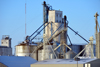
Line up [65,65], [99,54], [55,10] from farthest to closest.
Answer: [55,10]
[99,54]
[65,65]

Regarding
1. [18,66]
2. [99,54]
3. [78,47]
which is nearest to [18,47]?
[78,47]

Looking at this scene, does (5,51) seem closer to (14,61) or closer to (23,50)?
(23,50)

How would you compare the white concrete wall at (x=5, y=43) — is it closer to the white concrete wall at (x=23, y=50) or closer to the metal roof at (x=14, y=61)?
the white concrete wall at (x=23, y=50)

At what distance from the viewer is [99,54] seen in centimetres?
4212

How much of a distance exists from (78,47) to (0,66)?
34612 millimetres

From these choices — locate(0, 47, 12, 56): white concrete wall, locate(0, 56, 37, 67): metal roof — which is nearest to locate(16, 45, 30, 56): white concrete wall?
locate(0, 56, 37, 67): metal roof

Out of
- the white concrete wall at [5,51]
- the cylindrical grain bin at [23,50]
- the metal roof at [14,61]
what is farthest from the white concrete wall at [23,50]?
the white concrete wall at [5,51]

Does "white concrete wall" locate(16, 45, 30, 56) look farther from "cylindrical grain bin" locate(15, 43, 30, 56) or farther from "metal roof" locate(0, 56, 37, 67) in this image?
"metal roof" locate(0, 56, 37, 67)

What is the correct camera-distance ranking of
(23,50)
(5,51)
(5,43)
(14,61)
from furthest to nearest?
(5,43)
(5,51)
(23,50)
(14,61)

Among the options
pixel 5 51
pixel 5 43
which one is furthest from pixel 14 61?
pixel 5 43

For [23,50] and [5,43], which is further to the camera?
[5,43]

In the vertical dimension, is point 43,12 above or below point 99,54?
above

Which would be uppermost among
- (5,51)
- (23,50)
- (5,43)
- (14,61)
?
(5,43)

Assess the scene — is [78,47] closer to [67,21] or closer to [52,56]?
[67,21]
